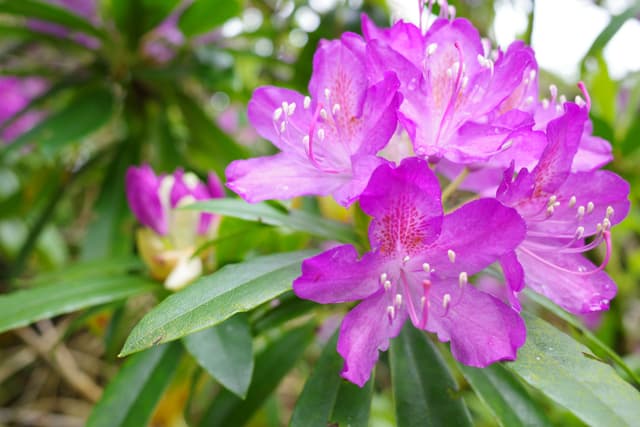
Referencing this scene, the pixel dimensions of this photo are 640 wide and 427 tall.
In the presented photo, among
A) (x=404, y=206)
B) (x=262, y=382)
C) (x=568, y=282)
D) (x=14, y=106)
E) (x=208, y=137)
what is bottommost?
(x=262, y=382)

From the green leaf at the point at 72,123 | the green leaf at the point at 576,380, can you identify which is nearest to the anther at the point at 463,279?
the green leaf at the point at 576,380

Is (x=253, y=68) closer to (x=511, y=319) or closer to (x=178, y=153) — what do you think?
(x=178, y=153)

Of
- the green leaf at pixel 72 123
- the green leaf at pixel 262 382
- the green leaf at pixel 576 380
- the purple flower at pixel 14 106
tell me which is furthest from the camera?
the purple flower at pixel 14 106

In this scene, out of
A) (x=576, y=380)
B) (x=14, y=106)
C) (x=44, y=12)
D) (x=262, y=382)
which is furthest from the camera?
(x=14, y=106)

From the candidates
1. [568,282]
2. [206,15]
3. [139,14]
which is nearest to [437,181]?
[568,282]

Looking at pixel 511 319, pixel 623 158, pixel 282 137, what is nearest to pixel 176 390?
pixel 282 137

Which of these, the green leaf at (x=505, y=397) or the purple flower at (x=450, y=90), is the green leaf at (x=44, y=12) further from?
the green leaf at (x=505, y=397)

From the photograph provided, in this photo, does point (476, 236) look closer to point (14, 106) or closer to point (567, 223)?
point (567, 223)
